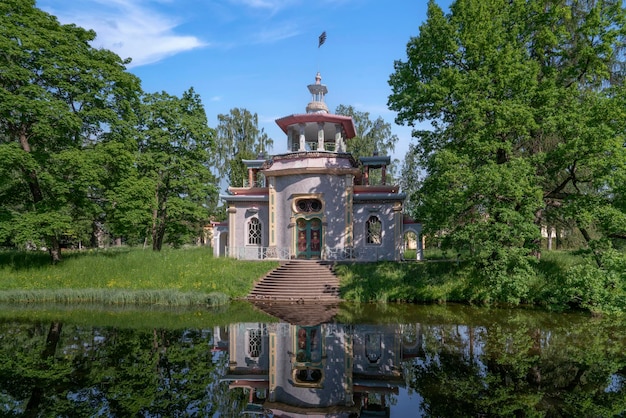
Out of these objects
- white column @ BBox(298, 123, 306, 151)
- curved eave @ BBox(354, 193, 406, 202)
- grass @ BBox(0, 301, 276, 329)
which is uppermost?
white column @ BBox(298, 123, 306, 151)

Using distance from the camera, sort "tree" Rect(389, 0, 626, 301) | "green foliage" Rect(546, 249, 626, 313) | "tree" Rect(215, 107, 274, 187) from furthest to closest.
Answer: "tree" Rect(215, 107, 274, 187) < "tree" Rect(389, 0, 626, 301) < "green foliage" Rect(546, 249, 626, 313)

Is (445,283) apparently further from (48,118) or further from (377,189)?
(48,118)

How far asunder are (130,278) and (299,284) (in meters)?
8.76

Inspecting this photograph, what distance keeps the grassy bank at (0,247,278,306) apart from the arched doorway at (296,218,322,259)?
2.66 meters

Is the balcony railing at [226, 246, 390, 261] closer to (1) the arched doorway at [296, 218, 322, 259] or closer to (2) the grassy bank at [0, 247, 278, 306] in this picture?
(1) the arched doorway at [296, 218, 322, 259]

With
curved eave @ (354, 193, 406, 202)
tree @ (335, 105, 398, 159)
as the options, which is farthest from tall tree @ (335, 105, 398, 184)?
curved eave @ (354, 193, 406, 202)

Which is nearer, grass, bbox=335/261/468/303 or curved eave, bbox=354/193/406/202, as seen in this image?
grass, bbox=335/261/468/303

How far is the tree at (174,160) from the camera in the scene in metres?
27.0

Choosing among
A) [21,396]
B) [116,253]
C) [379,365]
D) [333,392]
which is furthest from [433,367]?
[116,253]

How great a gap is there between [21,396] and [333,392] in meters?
5.74

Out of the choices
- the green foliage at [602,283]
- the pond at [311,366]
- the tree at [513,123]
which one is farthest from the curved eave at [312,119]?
the green foliage at [602,283]

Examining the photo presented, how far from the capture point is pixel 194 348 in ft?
36.2

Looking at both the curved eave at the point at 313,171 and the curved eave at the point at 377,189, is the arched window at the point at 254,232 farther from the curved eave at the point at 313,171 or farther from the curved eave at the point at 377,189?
the curved eave at the point at 377,189

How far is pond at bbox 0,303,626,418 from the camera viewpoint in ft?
24.2
